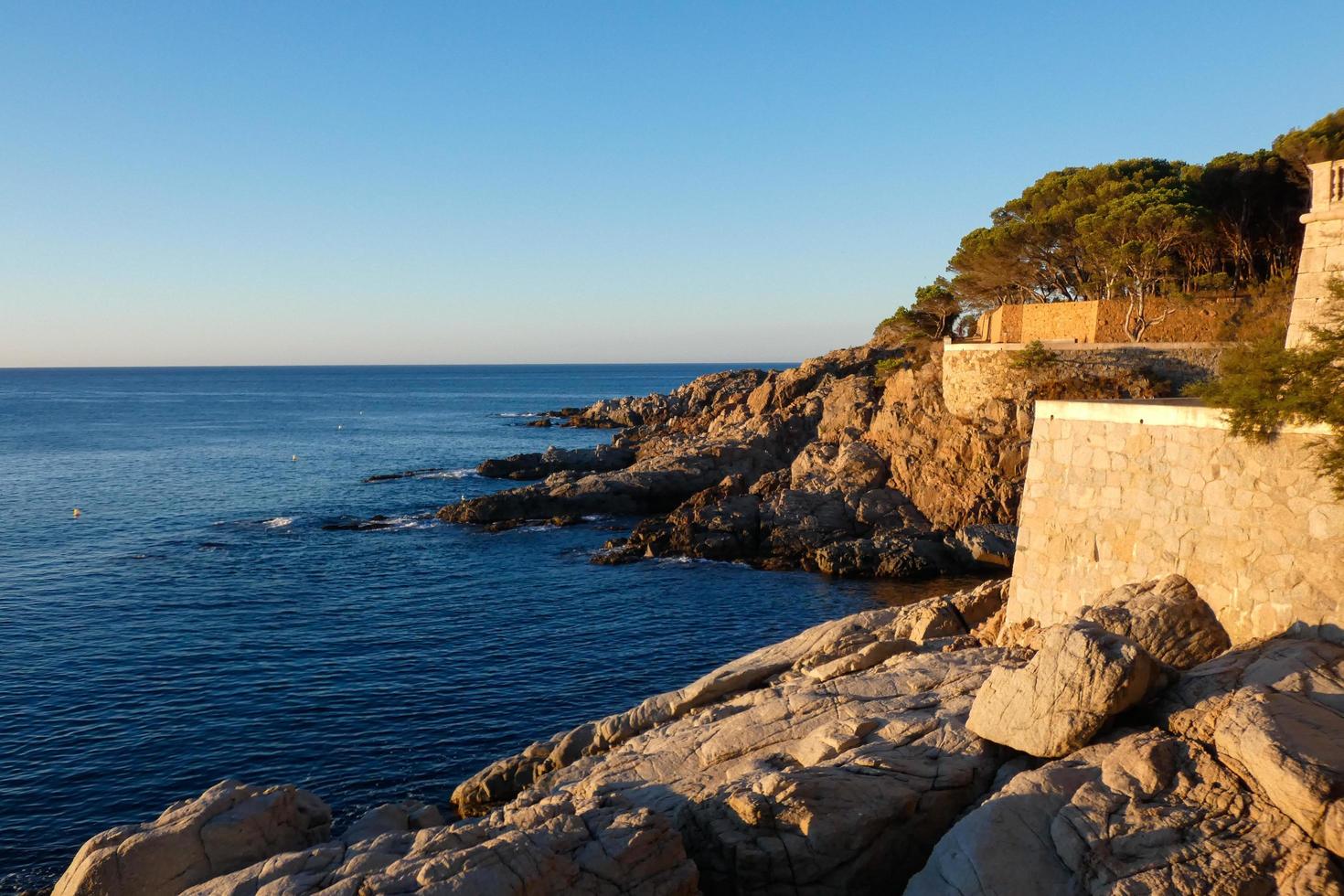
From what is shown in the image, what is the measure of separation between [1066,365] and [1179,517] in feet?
95.1

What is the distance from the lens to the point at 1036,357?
43719 millimetres

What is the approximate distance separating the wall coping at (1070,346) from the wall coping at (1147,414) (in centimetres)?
2385

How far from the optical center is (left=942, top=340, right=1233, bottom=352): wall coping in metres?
41.3

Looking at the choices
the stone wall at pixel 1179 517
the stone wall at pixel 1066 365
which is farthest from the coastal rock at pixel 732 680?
the stone wall at pixel 1066 365

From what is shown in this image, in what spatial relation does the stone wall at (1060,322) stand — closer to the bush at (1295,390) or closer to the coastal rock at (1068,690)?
the bush at (1295,390)

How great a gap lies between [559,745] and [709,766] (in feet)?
17.2

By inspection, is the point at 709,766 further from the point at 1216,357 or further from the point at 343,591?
the point at 1216,357

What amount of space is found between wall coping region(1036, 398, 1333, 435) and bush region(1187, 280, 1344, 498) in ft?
0.53

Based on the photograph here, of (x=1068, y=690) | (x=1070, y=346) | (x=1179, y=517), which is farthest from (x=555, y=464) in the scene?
(x=1068, y=690)

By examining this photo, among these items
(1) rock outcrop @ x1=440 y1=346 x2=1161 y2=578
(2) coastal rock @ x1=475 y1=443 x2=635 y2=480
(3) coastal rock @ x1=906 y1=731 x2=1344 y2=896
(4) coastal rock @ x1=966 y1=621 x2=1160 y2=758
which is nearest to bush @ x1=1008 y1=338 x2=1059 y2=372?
(1) rock outcrop @ x1=440 y1=346 x2=1161 y2=578

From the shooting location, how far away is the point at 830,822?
1287 cm

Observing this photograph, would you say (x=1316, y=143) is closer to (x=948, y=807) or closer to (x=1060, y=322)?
(x=1060, y=322)

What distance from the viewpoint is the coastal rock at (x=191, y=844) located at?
1381cm

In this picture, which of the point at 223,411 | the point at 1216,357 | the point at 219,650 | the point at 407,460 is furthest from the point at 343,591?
the point at 223,411
